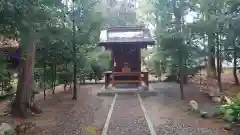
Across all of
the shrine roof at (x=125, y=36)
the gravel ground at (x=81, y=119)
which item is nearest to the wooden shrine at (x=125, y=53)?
the shrine roof at (x=125, y=36)

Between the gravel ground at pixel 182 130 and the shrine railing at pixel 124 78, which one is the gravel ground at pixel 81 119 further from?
the shrine railing at pixel 124 78

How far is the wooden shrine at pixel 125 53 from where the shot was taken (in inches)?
685

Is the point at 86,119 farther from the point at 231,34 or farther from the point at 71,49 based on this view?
the point at 231,34

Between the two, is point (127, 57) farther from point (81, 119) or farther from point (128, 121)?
point (128, 121)

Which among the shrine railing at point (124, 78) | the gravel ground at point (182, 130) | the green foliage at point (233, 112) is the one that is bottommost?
the gravel ground at point (182, 130)

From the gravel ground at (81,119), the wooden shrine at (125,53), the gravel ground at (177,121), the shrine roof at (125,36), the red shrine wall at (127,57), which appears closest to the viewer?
the gravel ground at (177,121)

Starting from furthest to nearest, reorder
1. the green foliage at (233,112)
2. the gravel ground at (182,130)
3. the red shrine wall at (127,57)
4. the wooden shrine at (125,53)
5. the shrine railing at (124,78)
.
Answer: the red shrine wall at (127,57), the wooden shrine at (125,53), the shrine railing at (124,78), the green foliage at (233,112), the gravel ground at (182,130)

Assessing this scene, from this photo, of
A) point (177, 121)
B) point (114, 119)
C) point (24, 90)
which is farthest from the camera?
point (24, 90)

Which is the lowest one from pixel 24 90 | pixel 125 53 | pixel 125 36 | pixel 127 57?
pixel 24 90

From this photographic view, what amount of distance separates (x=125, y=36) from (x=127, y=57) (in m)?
1.54

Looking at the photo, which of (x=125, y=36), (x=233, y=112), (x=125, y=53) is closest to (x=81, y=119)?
(x=233, y=112)

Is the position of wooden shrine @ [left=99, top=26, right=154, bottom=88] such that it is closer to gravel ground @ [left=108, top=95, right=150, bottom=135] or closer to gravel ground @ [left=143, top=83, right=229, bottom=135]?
gravel ground @ [left=143, top=83, right=229, bottom=135]

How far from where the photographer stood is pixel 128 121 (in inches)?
348

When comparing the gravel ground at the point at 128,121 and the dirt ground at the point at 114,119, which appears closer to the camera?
the gravel ground at the point at 128,121
